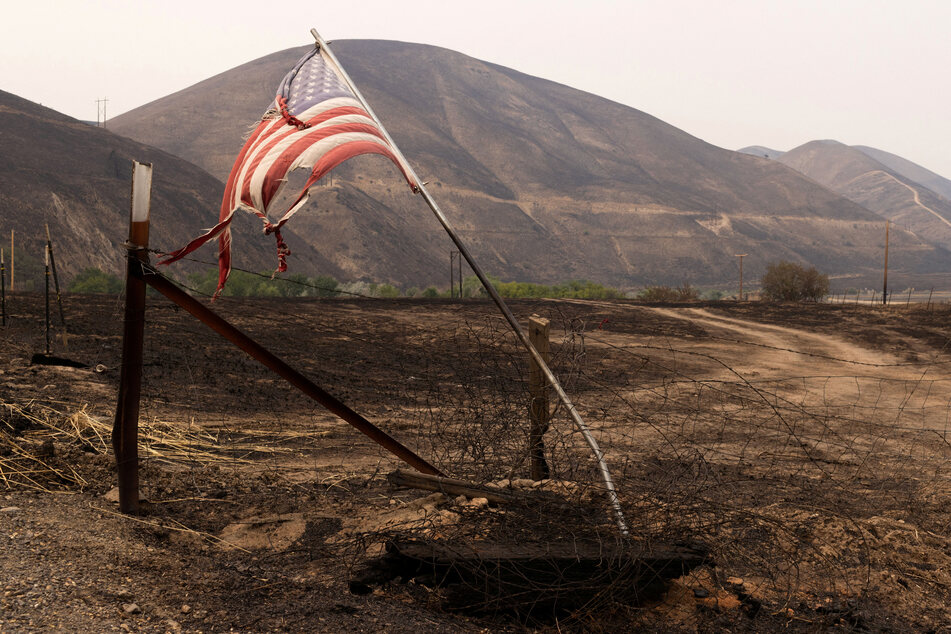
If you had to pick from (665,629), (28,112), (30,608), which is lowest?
(665,629)

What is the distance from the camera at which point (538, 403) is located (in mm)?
5172

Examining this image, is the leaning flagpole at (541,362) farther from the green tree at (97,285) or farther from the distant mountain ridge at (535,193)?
the distant mountain ridge at (535,193)

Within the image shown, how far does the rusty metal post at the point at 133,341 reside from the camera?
4.71 metres

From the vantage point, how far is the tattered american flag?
4.50m

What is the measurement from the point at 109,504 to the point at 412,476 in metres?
2.05

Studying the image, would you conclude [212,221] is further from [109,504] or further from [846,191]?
[846,191]

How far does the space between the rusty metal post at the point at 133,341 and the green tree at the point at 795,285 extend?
1607 inches

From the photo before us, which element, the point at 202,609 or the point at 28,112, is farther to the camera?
the point at 28,112

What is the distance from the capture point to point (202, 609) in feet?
12.7

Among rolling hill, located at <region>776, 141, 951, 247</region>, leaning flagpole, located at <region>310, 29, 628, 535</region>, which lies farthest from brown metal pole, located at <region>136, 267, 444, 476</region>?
rolling hill, located at <region>776, 141, 951, 247</region>

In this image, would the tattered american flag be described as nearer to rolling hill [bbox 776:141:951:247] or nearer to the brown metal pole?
the brown metal pole

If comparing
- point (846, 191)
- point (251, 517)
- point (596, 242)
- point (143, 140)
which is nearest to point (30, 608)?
point (251, 517)

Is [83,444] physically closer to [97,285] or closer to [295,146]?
[295,146]

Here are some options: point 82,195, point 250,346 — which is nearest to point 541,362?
point 250,346
